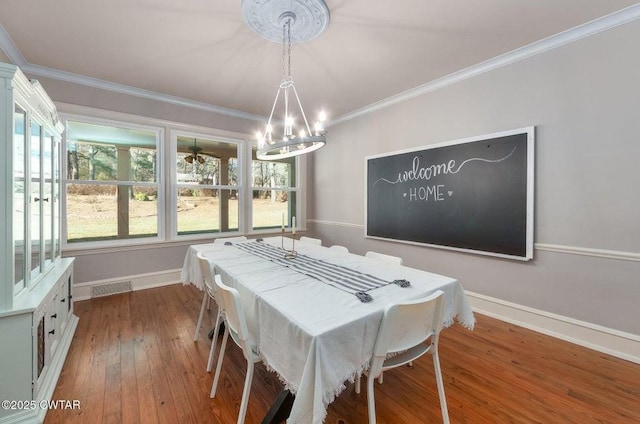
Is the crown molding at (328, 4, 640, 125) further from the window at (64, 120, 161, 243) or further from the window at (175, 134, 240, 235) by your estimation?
the window at (64, 120, 161, 243)

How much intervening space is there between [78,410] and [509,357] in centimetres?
305

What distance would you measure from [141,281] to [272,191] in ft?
8.06

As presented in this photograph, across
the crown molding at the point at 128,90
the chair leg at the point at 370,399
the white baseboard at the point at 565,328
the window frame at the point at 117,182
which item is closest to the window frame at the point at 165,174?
the window frame at the point at 117,182

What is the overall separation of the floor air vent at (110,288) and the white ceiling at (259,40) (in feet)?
8.56

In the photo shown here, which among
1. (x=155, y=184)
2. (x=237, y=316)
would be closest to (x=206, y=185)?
(x=155, y=184)

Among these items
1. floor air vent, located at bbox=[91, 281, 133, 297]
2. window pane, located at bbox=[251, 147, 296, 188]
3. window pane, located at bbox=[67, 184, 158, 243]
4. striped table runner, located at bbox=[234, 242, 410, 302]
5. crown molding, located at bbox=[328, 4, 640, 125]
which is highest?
crown molding, located at bbox=[328, 4, 640, 125]

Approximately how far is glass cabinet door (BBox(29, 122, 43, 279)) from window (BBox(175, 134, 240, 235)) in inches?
80.5

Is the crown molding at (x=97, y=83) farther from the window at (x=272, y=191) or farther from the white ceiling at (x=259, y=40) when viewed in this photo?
the window at (x=272, y=191)


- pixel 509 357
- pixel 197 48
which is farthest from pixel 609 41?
pixel 197 48

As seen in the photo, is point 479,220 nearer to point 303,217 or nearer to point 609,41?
point 609,41

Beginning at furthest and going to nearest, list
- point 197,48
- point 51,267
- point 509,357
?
point 197,48 → point 51,267 → point 509,357

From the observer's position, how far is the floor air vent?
11.2 feet

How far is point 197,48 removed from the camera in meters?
2.61

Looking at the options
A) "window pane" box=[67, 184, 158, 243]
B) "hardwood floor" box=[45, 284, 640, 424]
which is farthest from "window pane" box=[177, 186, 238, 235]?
"hardwood floor" box=[45, 284, 640, 424]
